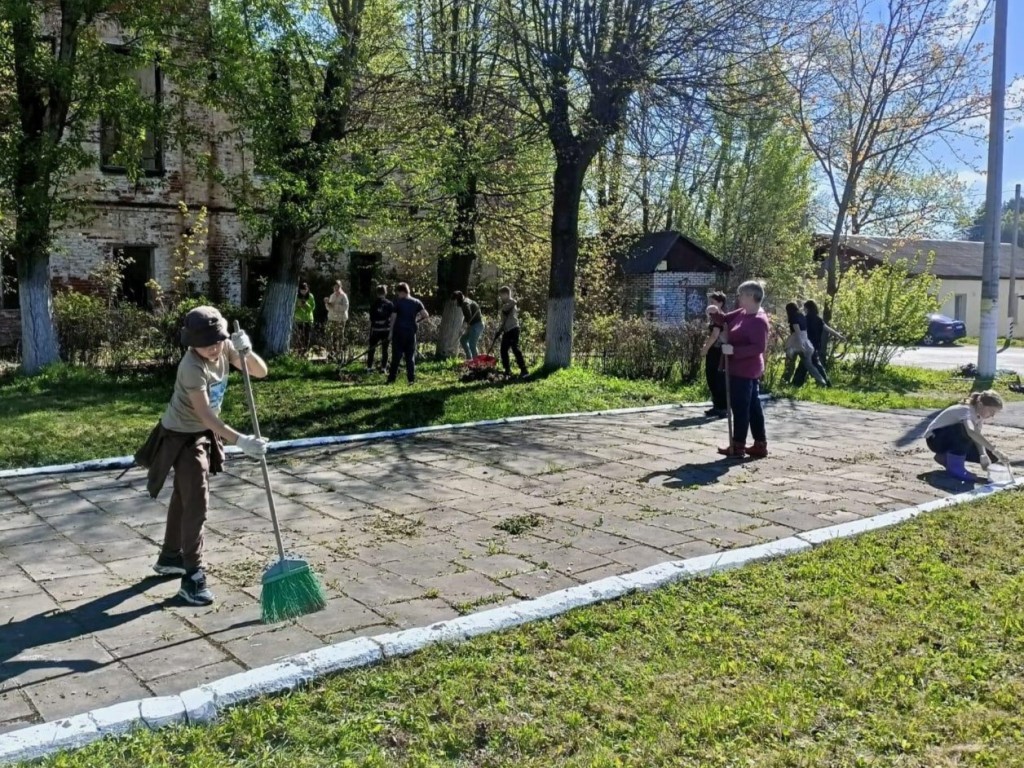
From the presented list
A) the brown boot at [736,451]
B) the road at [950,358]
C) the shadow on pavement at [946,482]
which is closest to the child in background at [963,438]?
the shadow on pavement at [946,482]

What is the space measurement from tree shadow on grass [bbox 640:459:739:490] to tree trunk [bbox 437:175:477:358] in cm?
948

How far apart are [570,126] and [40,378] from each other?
28.8 ft

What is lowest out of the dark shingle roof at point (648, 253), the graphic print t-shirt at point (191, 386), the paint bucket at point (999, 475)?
the paint bucket at point (999, 475)

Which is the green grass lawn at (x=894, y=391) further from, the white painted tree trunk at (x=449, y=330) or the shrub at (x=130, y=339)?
the shrub at (x=130, y=339)

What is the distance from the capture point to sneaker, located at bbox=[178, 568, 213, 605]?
4500mm

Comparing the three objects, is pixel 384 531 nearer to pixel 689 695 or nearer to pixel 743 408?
pixel 689 695

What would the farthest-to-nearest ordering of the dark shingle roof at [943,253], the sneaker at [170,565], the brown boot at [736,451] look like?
the dark shingle roof at [943,253]
the brown boot at [736,451]
the sneaker at [170,565]

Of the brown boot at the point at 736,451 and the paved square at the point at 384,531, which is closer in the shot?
the paved square at the point at 384,531

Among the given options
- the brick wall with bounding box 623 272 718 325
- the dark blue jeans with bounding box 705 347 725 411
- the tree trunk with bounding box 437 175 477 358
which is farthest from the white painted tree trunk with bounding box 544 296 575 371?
the brick wall with bounding box 623 272 718 325

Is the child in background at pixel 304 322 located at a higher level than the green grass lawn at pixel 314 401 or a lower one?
higher

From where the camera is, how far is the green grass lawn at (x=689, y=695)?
3098 mm

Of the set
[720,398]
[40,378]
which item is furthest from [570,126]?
[40,378]

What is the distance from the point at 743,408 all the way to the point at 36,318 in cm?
1063

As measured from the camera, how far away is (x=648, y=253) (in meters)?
25.5
